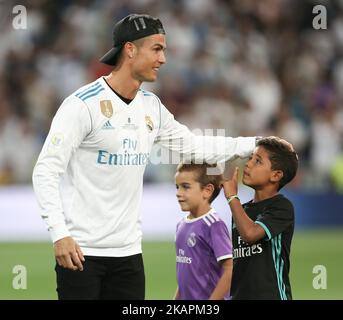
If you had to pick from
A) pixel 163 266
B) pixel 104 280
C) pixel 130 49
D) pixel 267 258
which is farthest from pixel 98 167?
pixel 163 266

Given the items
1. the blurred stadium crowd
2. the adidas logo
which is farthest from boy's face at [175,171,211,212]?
the blurred stadium crowd

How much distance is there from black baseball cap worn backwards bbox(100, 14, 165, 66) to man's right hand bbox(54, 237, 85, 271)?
4.31 feet

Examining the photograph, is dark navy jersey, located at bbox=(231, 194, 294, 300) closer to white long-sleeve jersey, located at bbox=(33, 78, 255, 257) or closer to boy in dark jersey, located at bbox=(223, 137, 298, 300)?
boy in dark jersey, located at bbox=(223, 137, 298, 300)

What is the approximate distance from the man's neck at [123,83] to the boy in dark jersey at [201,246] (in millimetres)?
743

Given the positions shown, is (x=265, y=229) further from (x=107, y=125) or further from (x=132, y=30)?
(x=132, y=30)

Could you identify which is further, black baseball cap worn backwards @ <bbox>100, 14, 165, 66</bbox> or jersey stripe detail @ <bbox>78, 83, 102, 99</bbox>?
black baseball cap worn backwards @ <bbox>100, 14, 165, 66</bbox>

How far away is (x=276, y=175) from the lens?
577 cm

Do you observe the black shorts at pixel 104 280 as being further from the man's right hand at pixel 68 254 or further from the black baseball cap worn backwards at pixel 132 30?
the black baseball cap worn backwards at pixel 132 30

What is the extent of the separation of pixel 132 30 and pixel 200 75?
405 inches

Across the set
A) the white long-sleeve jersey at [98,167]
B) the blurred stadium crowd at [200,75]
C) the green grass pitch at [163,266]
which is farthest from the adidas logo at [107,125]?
the blurred stadium crowd at [200,75]

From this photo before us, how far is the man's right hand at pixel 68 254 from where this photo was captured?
5156mm

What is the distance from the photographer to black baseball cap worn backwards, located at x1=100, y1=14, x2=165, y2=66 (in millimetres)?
5832

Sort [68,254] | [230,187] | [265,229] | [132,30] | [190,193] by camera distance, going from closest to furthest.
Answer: [68,254]
[265,229]
[230,187]
[132,30]
[190,193]
